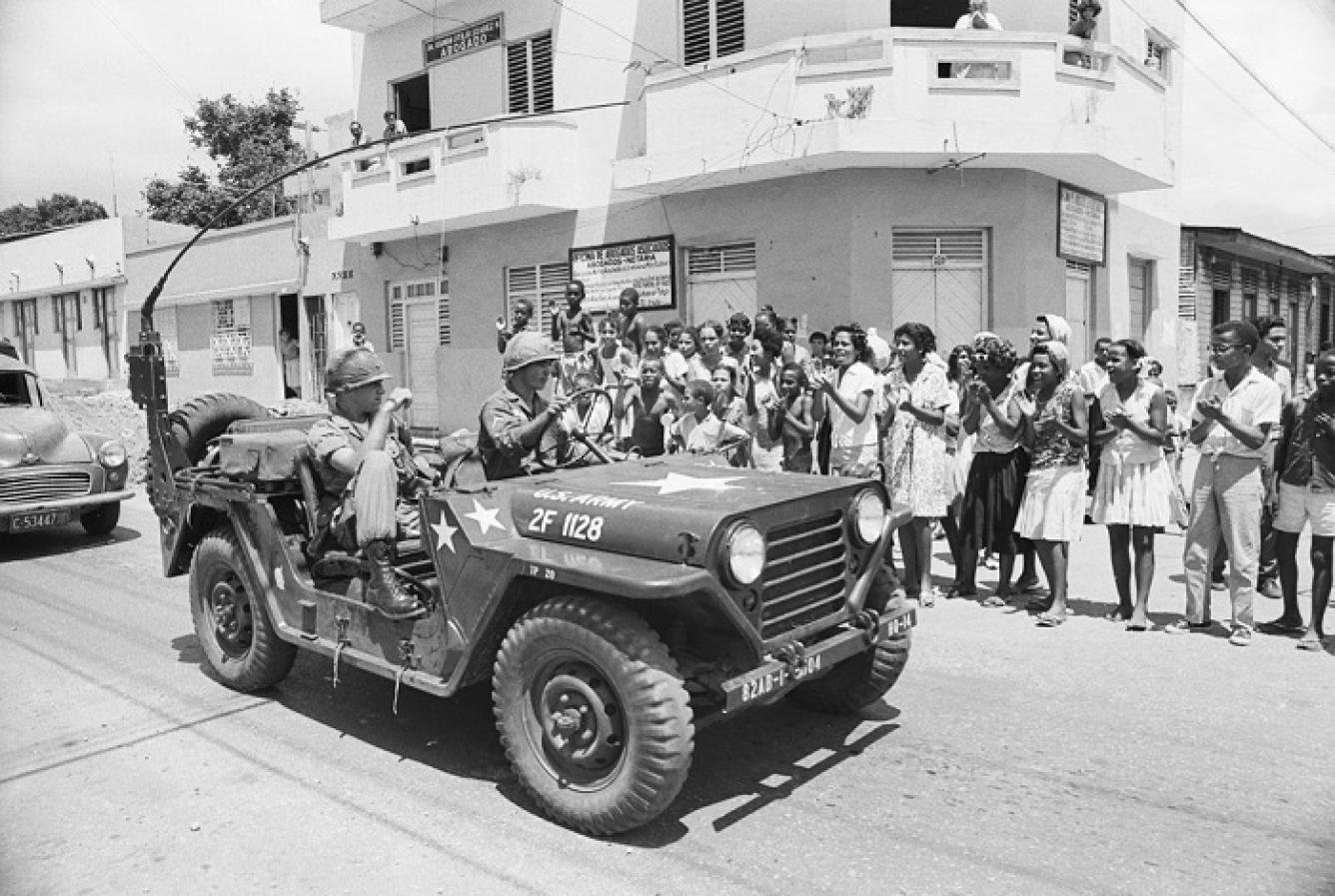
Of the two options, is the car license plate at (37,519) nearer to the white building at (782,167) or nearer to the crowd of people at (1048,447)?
the crowd of people at (1048,447)

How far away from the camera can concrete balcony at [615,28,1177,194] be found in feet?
39.3

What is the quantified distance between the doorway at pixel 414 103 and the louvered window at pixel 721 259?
288 inches

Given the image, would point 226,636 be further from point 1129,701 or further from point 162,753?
point 1129,701

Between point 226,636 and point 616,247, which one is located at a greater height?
point 616,247

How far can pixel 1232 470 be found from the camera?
634 cm

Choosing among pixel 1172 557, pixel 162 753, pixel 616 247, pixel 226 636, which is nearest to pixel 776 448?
Result: pixel 1172 557

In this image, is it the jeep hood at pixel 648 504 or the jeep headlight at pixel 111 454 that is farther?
the jeep headlight at pixel 111 454

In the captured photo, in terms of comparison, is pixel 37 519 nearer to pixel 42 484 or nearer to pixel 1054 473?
pixel 42 484

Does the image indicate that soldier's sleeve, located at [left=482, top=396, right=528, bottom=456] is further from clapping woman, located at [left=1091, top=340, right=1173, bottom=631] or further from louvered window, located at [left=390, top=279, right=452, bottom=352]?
louvered window, located at [left=390, top=279, right=452, bottom=352]

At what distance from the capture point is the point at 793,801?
161 inches

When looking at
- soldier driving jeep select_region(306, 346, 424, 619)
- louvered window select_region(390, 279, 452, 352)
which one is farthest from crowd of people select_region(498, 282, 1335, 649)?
louvered window select_region(390, 279, 452, 352)

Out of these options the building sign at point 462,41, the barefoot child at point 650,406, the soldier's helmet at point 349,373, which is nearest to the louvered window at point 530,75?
the building sign at point 462,41

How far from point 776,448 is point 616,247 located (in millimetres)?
7369

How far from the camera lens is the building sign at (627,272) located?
14.7 m
